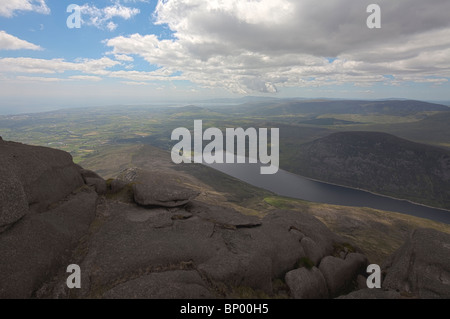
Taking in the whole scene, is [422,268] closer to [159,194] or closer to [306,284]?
[306,284]

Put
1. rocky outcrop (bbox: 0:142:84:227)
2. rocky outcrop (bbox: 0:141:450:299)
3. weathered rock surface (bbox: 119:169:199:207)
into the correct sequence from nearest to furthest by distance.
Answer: rocky outcrop (bbox: 0:141:450:299) < rocky outcrop (bbox: 0:142:84:227) < weathered rock surface (bbox: 119:169:199:207)

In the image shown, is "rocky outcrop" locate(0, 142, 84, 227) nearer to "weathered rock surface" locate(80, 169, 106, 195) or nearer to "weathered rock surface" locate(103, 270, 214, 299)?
"weathered rock surface" locate(80, 169, 106, 195)

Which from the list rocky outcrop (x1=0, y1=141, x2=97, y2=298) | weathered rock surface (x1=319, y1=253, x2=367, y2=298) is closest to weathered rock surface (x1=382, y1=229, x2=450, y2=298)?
weathered rock surface (x1=319, y1=253, x2=367, y2=298)

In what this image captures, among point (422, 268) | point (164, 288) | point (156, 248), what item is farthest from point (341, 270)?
point (156, 248)

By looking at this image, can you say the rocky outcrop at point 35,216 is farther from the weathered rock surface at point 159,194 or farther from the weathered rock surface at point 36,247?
the weathered rock surface at point 159,194

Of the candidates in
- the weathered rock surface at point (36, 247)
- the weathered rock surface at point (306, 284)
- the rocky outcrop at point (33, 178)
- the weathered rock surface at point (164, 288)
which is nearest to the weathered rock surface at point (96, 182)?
the rocky outcrop at point (33, 178)

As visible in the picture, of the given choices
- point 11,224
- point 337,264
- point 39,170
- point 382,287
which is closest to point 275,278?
point 337,264
